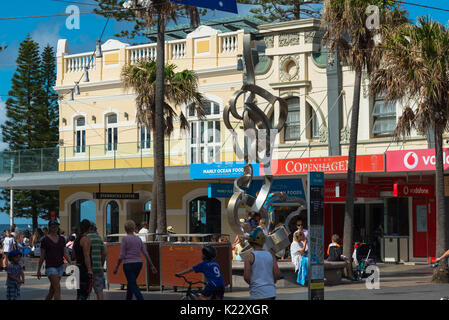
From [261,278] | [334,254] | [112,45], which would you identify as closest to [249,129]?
[334,254]

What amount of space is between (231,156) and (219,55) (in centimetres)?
455

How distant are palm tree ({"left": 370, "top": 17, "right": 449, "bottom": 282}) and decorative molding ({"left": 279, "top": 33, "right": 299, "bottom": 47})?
435 inches

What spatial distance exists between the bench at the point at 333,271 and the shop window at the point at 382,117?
9.91m

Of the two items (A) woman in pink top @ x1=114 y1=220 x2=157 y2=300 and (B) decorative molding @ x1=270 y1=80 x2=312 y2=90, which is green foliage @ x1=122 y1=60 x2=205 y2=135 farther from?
(A) woman in pink top @ x1=114 y1=220 x2=157 y2=300

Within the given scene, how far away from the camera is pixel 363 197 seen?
100 feet

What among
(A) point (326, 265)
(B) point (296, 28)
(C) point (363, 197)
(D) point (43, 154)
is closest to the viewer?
(A) point (326, 265)

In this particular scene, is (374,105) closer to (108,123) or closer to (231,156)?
(231,156)

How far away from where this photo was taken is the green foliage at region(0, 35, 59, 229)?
54031 mm

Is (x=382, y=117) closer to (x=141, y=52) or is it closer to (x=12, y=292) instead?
(x=141, y=52)

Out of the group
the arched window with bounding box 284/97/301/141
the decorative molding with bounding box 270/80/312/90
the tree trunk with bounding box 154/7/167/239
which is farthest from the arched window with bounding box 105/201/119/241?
the tree trunk with bounding box 154/7/167/239

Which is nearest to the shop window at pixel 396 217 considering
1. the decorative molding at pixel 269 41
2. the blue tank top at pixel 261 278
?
the decorative molding at pixel 269 41

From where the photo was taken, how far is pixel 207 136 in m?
36.1

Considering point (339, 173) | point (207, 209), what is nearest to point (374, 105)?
point (339, 173)
